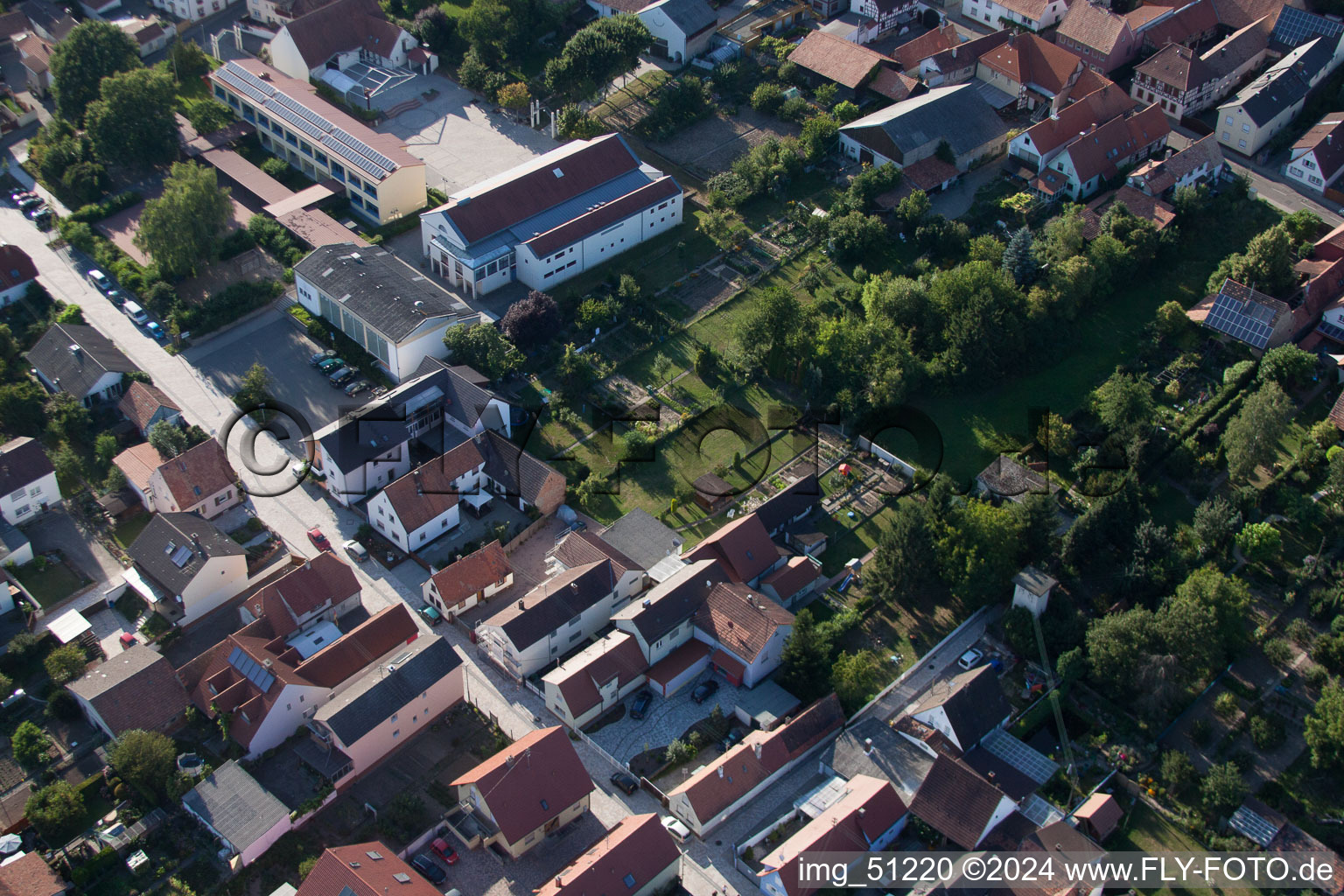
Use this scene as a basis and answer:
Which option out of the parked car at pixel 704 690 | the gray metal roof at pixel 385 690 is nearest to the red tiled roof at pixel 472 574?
the gray metal roof at pixel 385 690

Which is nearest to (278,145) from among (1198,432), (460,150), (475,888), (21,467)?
(460,150)

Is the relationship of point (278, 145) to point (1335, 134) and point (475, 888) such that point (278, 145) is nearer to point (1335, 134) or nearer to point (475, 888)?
point (475, 888)

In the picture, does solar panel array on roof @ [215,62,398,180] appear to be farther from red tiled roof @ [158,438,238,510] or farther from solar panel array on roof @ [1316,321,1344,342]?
solar panel array on roof @ [1316,321,1344,342]

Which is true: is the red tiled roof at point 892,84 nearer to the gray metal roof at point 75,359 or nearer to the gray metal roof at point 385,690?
the gray metal roof at point 75,359

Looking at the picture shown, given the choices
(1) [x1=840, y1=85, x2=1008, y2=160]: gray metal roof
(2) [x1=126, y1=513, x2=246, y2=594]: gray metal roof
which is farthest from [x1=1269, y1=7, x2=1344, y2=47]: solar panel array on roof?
(2) [x1=126, y1=513, x2=246, y2=594]: gray metal roof

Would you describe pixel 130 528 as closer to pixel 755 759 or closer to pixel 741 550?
pixel 741 550

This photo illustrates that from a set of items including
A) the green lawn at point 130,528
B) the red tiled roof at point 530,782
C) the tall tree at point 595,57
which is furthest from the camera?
the tall tree at point 595,57

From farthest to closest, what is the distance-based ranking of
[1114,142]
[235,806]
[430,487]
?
[1114,142] → [430,487] → [235,806]

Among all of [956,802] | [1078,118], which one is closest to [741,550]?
[956,802]
